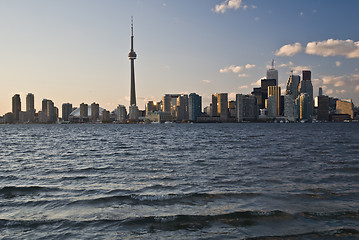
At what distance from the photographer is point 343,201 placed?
18.8 m

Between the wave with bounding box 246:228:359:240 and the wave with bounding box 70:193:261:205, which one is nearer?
the wave with bounding box 246:228:359:240

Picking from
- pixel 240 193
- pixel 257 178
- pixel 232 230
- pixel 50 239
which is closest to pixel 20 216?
pixel 50 239

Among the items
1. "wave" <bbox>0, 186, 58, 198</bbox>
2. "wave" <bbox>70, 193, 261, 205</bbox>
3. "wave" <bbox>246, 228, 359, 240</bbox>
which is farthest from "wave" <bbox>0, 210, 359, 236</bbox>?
"wave" <bbox>0, 186, 58, 198</bbox>

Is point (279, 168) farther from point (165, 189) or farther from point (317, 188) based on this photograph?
point (165, 189)

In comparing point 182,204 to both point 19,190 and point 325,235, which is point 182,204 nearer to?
point 325,235

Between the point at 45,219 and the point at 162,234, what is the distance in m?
6.42

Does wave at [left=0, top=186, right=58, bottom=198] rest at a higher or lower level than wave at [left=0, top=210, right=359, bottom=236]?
lower

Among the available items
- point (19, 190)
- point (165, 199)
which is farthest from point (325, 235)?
point (19, 190)

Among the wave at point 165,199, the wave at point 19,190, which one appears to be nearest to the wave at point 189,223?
the wave at point 165,199

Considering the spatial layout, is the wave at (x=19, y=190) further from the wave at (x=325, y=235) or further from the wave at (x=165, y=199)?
the wave at (x=325, y=235)

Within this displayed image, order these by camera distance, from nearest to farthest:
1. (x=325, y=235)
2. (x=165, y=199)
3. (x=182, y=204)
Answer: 1. (x=325, y=235)
2. (x=182, y=204)
3. (x=165, y=199)

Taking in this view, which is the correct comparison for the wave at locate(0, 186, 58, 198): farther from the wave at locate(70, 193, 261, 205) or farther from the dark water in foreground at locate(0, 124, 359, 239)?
the wave at locate(70, 193, 261, 205)

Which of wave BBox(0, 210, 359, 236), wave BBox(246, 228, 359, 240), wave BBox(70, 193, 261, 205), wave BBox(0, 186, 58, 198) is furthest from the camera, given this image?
wave BBox(0, 186, 58, 198)

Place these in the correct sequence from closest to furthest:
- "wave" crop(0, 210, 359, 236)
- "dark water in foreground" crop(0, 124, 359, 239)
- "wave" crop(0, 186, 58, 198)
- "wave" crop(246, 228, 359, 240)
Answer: "wave" crop(246, 228, 359, 240), "wave" crop(0, 210, 359, 236), "dark water in foreground" crop(0, 124, 359, 239), "wave" crop(0, 186, 58, 198)
